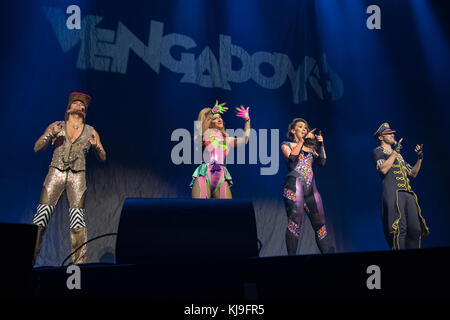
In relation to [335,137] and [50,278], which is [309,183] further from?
[50,278]

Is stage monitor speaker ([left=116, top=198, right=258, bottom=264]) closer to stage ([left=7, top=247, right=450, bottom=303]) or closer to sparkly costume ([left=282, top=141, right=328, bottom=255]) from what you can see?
stage ([left=7, top=247, right=450, bottom=303])

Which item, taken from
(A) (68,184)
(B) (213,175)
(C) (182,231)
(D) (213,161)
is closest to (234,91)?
(D) (213,161)

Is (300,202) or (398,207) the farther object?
(398,207)

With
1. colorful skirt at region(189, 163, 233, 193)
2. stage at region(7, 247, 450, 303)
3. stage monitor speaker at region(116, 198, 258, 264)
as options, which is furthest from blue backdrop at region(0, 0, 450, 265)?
stage at region(7, 247, 450, 303)

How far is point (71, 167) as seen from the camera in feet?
9.79

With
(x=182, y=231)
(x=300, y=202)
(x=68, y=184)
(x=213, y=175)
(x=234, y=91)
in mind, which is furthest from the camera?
(x=234, y=91)

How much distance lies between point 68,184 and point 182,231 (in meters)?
2.47

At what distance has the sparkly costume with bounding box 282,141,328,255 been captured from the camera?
317 centimetres

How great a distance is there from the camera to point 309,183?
10.5 ft

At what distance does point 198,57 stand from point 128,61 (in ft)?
2.22

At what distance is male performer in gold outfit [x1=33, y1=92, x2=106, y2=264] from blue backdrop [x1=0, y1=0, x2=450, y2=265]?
1.26 ft

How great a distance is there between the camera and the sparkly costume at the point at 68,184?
2.91 m

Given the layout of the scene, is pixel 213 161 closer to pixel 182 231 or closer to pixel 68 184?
pixel 68 184
